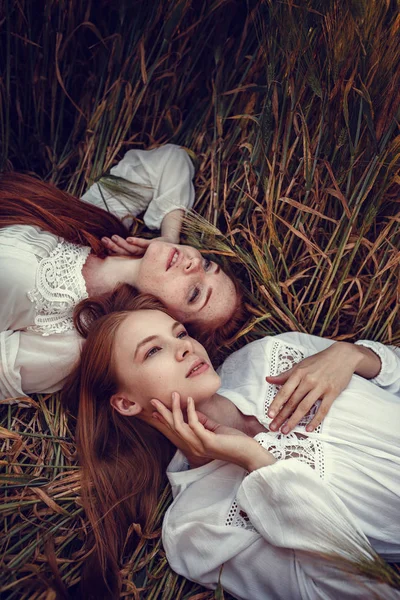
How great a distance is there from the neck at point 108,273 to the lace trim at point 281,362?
21.3 inches

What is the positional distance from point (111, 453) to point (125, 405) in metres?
0.22

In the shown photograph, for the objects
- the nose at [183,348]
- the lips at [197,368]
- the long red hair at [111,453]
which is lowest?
the long red hair at [111,453]

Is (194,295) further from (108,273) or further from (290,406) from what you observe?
(290,406)

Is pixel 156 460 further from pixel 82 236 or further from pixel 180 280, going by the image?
pixel 82 236

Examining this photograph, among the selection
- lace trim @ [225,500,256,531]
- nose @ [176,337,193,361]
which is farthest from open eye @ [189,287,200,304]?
lace trim @ [225,500,256,531]

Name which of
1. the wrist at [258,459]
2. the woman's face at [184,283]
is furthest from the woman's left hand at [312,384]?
the woman's face at [184,283]

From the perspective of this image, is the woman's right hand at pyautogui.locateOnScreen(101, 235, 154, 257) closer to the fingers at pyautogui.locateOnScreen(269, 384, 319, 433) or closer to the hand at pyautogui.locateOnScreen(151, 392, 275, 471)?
the hand at pyautogui.locateOnScreen(151, 392, 275, 471)

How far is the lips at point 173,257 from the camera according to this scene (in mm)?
1863

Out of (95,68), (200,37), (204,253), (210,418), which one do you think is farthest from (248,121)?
(210,418)

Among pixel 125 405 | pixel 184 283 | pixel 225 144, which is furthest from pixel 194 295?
pixel 225 144

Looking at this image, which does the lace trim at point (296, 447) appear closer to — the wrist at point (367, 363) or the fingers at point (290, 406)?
the fingers at point (290, 406)

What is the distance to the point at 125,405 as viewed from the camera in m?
1.68

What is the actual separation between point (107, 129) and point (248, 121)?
60 centimetres

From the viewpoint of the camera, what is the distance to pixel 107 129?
2346mm
